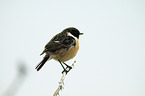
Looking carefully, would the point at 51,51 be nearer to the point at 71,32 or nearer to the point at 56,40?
the point at 56,40

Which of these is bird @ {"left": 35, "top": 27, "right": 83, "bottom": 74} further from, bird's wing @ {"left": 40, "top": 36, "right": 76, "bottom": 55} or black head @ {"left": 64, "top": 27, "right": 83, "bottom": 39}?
black head @ {"left": 64, "top": 27, "right": 83, "bottom": 39}

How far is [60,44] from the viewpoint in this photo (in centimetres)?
413

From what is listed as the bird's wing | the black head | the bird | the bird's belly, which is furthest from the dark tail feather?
the black head

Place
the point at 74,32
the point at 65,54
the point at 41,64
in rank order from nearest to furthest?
the point at 41,64 < the point at 65,54 < the point at 74,32

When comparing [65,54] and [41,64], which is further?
[65,54]

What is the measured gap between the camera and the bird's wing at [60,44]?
3919 mm

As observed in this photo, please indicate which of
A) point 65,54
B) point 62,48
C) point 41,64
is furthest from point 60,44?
point 41,64

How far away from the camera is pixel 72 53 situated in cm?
410

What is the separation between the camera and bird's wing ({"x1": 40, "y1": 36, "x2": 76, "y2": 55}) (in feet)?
12.9

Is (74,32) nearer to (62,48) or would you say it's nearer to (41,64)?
(62,48)

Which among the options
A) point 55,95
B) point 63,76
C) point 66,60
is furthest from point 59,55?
point 55,95

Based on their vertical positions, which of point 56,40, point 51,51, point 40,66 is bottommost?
point 40,66

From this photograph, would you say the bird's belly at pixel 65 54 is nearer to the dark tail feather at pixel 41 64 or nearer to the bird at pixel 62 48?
the bird at pixel 62 48

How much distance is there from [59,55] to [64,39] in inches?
15.8
